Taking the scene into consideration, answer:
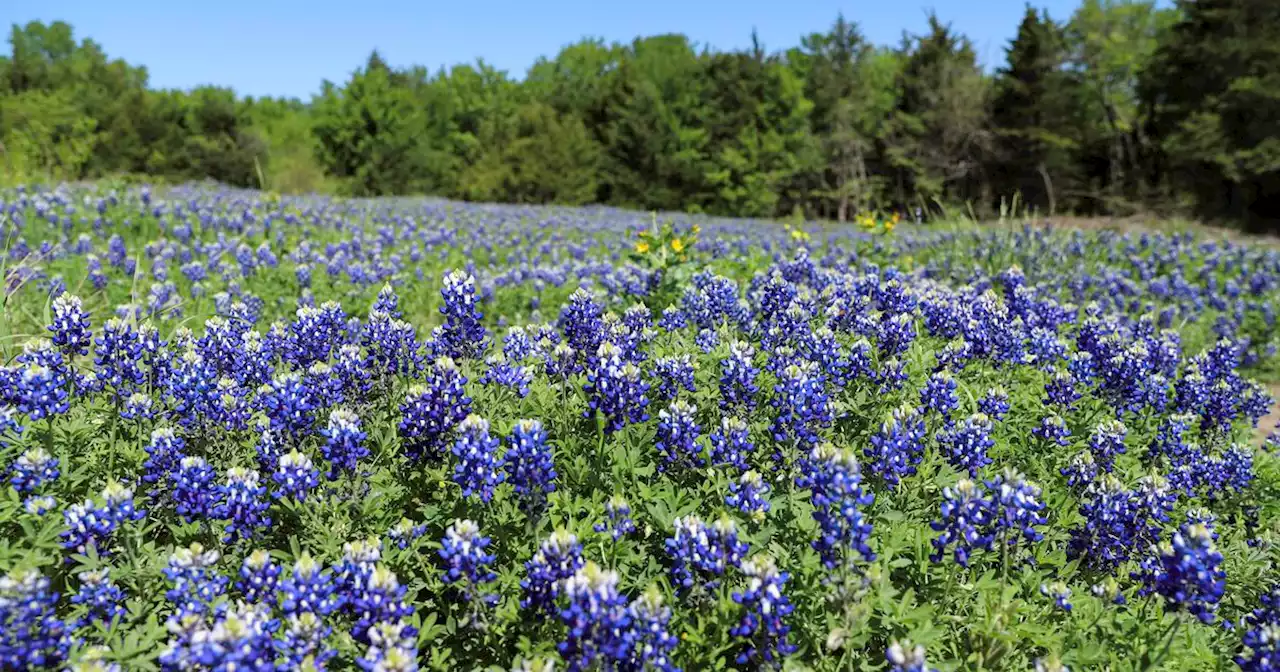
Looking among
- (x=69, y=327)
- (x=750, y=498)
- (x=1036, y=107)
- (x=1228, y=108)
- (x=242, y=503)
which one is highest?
(x=1036, y=107)

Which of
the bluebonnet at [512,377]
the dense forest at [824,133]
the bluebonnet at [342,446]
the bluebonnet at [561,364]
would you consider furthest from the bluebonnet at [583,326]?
the dense forest at [824,133]

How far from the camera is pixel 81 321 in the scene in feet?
11.8

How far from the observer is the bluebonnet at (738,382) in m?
3.66

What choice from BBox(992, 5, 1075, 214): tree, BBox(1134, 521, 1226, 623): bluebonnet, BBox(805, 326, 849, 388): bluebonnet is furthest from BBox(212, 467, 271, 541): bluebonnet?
BBox(992, 5, 1075, 214): tree

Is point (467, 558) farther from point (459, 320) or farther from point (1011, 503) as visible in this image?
point (1011, 503)

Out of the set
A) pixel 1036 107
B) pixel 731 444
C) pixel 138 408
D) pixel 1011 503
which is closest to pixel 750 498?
pixel 731 444

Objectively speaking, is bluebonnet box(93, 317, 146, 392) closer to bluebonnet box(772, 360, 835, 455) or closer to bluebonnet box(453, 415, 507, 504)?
bluebonnet box(453, 415, 507, 504)

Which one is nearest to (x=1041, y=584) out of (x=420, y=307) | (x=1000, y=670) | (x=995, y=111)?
(x=1000, y=670)

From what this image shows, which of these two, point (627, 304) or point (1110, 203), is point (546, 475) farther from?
point (1110, 203)

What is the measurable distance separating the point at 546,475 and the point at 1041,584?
2.11 metres

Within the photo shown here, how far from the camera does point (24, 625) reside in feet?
7.20

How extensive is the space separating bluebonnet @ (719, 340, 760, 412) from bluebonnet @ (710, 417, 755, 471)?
16.4 inches

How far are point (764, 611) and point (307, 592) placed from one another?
4.84 feet

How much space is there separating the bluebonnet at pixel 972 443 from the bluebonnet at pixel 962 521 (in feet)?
2.46
